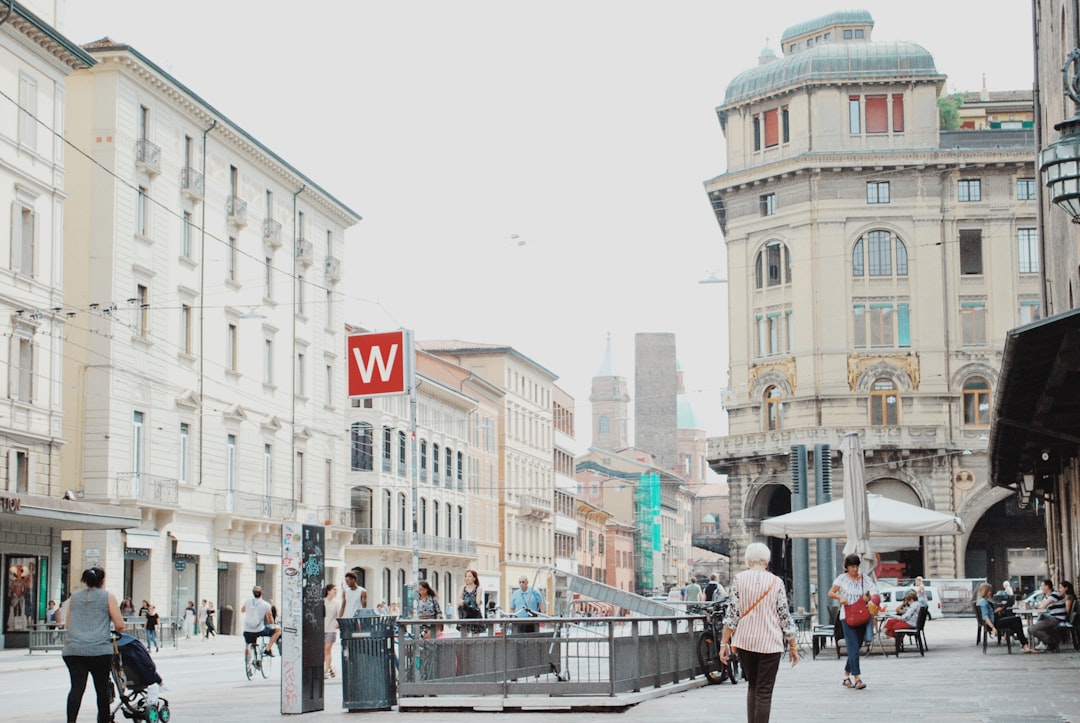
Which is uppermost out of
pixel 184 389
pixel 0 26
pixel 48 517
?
→ pixel 0 26

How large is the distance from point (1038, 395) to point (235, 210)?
3790 centimetres

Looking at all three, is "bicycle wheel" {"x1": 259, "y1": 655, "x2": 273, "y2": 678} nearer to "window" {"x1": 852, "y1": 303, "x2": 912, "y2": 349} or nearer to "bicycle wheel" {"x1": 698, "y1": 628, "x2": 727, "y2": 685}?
"bicycle wheel" {"x1": 698, "y1": 628, "x2": 727, "y2": 685}

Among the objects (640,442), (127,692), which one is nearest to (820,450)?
(127,692)

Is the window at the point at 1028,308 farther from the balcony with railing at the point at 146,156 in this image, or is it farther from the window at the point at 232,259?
the balcony with railing at the point at 146,156

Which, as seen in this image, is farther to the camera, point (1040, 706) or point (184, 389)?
point (184, 389)

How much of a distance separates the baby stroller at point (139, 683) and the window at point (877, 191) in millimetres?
54848

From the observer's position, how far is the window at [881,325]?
6397cm

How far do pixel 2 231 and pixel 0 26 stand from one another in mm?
4914

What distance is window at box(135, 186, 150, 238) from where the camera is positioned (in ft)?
148

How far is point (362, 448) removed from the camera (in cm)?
6931

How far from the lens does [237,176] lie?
173ft

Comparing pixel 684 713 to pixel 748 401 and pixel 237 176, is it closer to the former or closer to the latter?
pixel 237 176

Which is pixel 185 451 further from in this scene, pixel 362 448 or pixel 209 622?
pixel 362 448

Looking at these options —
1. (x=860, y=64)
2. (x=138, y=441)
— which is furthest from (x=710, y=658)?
(x=860, y=64)
